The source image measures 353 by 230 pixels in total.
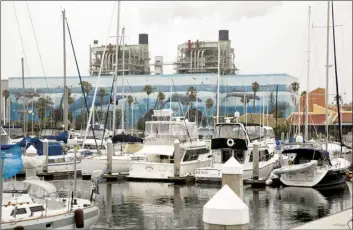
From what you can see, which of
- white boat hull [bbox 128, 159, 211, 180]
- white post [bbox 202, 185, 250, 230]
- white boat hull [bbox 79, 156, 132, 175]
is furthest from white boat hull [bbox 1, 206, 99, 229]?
white boat hull [bbox 79, 156, 132, 175]

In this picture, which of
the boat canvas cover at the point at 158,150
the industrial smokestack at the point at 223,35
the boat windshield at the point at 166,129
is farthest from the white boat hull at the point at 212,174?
the industrial smokestack at the point at 223,35

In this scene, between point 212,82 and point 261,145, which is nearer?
point 261,145

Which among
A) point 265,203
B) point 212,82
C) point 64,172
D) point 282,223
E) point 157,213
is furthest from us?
point 212,82

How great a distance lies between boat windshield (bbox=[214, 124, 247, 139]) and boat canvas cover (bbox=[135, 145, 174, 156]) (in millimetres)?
3377

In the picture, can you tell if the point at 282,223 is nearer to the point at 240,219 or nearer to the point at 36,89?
the point at 240,219

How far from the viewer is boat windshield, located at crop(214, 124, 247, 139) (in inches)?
→ 1538

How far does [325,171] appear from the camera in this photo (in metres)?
35.6

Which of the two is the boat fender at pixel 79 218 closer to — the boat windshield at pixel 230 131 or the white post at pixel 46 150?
the boat windshield at pixel 230 131

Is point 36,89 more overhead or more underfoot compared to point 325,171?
more overhead

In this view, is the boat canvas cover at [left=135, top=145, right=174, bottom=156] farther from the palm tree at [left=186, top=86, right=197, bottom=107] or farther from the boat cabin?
the palm tree at [left=186, top=86, right=197, bottom=107]

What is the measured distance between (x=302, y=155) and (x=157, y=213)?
1540 centimetres

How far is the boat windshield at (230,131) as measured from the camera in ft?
128

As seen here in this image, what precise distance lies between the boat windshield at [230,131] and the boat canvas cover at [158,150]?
3377mm

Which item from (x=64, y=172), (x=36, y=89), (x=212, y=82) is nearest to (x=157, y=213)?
(x=64, y=172)
